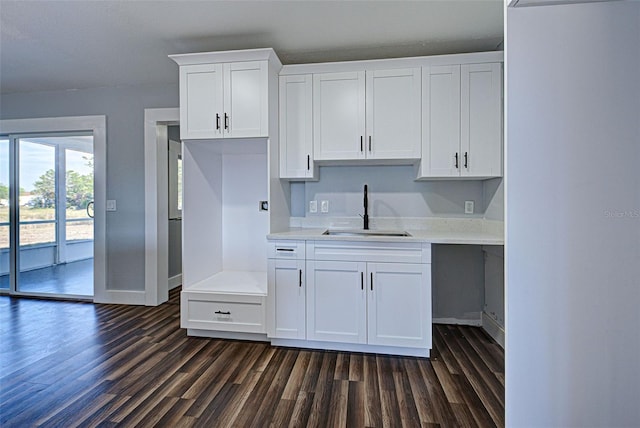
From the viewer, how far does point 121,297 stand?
3.41m

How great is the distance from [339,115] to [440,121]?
818 millimetres

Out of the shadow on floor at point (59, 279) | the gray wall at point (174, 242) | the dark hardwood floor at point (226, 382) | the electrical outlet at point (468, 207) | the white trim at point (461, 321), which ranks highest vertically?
the electrical outlet at point (468, 207)

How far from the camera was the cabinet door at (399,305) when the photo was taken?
2217 millimetres

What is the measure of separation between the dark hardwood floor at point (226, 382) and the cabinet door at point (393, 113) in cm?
162

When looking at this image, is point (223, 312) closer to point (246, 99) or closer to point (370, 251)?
point (370, 251)

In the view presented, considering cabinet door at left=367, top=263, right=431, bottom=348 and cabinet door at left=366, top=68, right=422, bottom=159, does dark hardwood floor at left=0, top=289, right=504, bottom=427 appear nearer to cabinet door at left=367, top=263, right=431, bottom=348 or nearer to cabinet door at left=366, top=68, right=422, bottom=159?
cabinet door at left=367, top=263, right=431, bottom=348

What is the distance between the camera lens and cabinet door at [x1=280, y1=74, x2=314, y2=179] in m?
2.60

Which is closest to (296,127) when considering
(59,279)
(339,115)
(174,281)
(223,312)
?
(339,115)

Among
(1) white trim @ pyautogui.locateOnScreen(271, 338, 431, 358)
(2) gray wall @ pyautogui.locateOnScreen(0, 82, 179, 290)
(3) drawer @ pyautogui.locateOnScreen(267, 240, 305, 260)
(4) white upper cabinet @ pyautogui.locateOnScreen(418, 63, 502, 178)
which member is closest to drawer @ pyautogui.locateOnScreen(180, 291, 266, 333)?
(1) white trim @ pyautogui.locateOnScreen(271, 338, 431, 358)

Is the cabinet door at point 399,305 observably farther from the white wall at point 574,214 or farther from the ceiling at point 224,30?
the ceiling at point 224,30

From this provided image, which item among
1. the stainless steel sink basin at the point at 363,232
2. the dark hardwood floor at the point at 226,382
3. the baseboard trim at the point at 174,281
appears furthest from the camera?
the baseboard trim at the point at 174,281

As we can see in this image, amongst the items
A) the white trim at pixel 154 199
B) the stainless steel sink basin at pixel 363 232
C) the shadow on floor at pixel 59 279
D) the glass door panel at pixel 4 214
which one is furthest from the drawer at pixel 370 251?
the glass door panel at pixel 4 214

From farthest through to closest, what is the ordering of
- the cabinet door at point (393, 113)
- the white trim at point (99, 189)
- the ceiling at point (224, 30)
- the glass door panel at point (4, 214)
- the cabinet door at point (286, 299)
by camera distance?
the glass door panel at point (4, 214) < the white trim at point (99, 189) < the cabinet door at point (393, 113) < the cabinet door at point (286, 299) < the ceiling at point (224, 30)

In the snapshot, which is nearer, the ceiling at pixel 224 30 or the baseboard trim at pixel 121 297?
the ceiling at pixel 224 30
